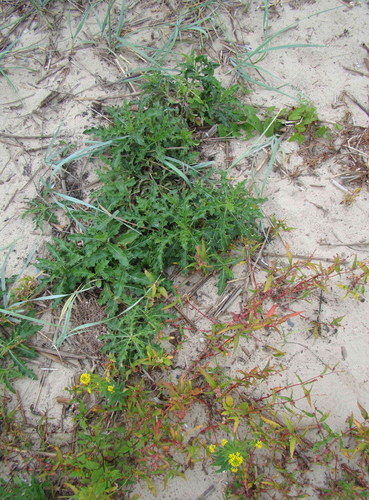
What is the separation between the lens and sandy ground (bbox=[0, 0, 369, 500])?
7.58 ft

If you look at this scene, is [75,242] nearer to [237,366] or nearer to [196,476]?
[237,366]

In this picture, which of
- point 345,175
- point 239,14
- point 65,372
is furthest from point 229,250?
point 239,14

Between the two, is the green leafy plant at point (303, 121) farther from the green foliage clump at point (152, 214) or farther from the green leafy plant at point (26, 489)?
the green leafy plant at point (26, 489)

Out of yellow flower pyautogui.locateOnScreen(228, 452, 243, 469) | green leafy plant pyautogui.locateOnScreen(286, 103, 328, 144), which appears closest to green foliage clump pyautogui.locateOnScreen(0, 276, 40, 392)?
yellow flower pyautogui.locateOnScreen(228, 452, 243, 469)

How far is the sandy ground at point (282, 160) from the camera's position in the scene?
2311 millimetres

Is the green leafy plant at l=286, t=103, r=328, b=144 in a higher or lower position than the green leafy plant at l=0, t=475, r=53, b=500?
higher

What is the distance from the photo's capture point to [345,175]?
2770mm

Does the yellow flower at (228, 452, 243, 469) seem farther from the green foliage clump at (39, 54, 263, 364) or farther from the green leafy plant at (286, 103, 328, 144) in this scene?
the green leafy plant at (286, 103, 328, 144)

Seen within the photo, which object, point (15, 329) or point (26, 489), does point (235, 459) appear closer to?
point (26, 489)

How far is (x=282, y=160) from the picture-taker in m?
2.86

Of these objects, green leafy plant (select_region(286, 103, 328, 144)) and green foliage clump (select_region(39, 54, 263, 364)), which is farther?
green leafy plant (select_region(286, 103, 328, 144))

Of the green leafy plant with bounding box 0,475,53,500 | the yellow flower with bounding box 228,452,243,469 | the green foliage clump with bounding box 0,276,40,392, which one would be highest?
the green foliage clump with bounding box 0,276,40,392

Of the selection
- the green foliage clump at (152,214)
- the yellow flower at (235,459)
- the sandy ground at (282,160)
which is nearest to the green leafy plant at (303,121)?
the sandy ground at (282,160)

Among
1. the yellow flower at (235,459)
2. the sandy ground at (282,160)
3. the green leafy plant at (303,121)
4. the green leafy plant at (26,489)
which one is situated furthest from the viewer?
the green leafy plant at (303,121)
